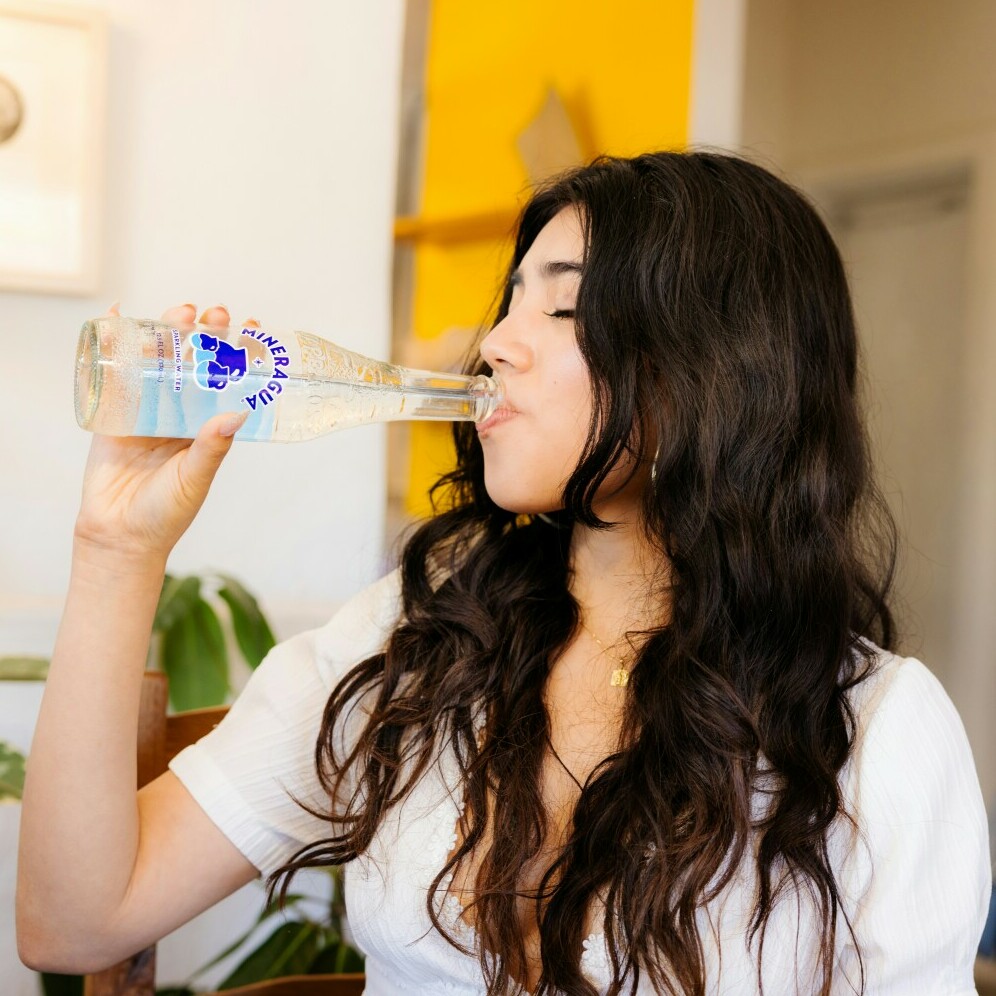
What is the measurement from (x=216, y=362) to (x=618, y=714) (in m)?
0.49

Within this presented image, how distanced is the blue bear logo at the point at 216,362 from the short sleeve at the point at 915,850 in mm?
610

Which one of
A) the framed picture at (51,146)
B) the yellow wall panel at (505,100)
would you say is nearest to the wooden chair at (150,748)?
the framed picture at (51,146)

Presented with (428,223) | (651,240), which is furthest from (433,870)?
(428,223)

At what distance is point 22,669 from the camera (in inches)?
53.3

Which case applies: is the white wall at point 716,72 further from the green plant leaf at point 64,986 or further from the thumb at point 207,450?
the green plant leaf at point 64,986

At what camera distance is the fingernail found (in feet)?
2.79

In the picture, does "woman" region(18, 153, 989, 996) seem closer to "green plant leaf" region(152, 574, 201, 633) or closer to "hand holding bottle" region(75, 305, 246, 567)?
"hand holding bottle" region(75, 305, 246, 567)

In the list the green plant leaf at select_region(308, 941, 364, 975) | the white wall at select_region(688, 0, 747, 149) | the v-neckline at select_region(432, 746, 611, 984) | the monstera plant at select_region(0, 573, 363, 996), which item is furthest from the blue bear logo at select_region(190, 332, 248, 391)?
the white wall at select_region(688, 0, 747, 149)

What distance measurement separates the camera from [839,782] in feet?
3.18

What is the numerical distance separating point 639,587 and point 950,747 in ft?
1.03

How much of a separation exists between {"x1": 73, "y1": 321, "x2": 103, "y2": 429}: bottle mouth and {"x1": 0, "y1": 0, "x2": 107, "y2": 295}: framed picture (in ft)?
2.30

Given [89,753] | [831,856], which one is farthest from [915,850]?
[89,753]

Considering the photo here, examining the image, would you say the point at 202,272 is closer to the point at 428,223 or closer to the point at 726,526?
the point at 428,223

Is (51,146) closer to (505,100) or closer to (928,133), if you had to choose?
(505,100)
